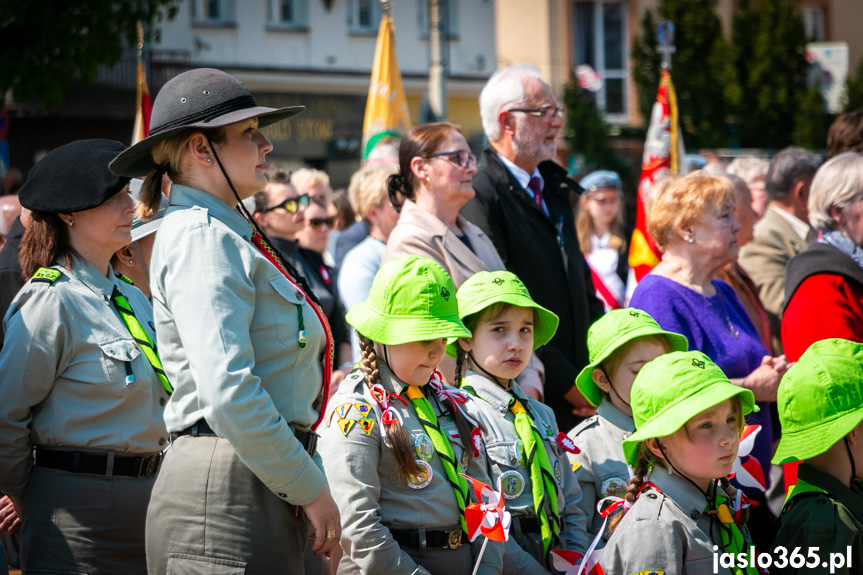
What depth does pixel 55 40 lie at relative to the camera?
12922mm

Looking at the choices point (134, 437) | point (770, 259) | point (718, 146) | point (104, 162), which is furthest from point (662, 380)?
point (718, 146)

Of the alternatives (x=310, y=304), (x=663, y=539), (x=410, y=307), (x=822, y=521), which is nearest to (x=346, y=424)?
(x=410, y=307)

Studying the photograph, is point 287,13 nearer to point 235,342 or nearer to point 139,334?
point 139,334

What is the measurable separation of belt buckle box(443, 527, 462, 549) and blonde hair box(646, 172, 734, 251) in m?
2.09

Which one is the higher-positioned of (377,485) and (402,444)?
(402,444)

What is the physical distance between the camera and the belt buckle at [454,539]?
3.41 metres

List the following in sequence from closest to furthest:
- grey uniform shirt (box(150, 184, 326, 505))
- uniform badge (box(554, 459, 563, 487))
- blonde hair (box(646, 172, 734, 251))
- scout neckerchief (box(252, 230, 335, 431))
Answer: grey uniform shirt (box(150, 184, 326, 505)), scout neckerchief (box(252, 230, 335, 431)), uniform badge (box(554, 459, 563, 487)), blonde hair (box(646, 172, 734, 251))

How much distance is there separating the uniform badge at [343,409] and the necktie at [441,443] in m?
0.24

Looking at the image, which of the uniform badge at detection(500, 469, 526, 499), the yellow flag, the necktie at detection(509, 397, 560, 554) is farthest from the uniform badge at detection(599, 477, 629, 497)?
the yellow flag

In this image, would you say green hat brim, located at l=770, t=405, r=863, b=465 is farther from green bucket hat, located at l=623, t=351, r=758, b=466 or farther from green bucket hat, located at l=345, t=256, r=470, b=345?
green bucket hat, located at l=345, t=256, r=470, b=345

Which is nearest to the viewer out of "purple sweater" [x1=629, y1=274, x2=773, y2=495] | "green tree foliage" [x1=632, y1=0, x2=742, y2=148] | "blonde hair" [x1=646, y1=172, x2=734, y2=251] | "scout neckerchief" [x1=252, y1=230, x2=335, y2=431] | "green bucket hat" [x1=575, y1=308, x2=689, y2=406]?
"scout neckerchief" [x1=252, y1=230, x2=335, y2=431]

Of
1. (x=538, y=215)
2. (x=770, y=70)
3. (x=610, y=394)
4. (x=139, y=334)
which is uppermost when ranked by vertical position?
(x=770, y=70)

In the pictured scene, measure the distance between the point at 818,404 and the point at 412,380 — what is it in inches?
57.1

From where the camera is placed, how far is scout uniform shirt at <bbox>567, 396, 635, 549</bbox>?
402cm
